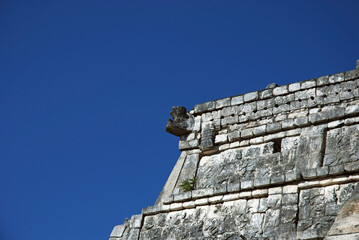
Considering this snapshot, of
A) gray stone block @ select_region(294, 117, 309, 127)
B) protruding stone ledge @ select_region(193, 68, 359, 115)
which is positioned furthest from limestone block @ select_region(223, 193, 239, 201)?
protruding stone ledge @ select_region(193, 68, 359, 115)

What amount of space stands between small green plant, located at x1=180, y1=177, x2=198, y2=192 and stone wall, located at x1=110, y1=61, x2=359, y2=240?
8 centimetres

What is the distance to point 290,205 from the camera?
32.7 ft

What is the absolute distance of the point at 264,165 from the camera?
1106 cm

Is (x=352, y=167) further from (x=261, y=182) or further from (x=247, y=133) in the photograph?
(x=247, y=133)

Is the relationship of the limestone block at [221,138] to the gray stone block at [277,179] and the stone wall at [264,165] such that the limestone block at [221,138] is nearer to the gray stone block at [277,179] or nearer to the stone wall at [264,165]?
the stone wall at [264,165]

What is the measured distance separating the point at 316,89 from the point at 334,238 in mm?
4140

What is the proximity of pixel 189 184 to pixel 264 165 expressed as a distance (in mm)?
1423

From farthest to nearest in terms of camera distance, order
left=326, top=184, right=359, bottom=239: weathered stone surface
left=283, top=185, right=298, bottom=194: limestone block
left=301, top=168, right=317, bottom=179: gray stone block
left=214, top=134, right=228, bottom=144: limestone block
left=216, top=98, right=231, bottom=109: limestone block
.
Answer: left=216, top=98, right=231, bottom=109: limestone block
left=214, top=134, right=228, bottom=144: limestone block
left=283, top=185, right=298, bottom=194: limestone block
left=301, top=168, right=317, bottom=179: gray stone block
left=326, top=184, right=359, bottom=239: weathered stone surface

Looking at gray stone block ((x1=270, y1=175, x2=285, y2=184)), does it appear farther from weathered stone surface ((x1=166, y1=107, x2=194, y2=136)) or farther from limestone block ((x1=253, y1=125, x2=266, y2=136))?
weathered stone surface ((x1=166, y1=107, x2=194, y2=136))

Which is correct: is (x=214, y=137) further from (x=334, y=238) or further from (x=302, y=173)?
(x=334, y=238)

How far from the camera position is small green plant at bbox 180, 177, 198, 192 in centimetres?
1158

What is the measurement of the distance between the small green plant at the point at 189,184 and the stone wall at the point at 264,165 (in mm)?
80

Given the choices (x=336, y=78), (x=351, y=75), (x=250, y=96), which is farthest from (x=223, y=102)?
(x=351, y=75)

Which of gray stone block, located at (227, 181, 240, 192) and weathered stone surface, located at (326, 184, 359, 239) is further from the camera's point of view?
gray stone block, located at (227, 181, 240, 192)
